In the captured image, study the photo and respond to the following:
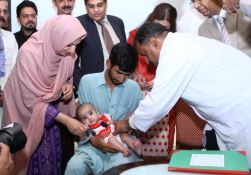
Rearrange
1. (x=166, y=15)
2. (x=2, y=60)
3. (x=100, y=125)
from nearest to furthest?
(x=100, y=125) < (x=2, y=60) < (x=166, y=15)

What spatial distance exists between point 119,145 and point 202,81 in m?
0.67

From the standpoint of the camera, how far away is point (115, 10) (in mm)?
4598

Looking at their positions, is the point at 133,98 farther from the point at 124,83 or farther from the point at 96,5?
the point at 96,5

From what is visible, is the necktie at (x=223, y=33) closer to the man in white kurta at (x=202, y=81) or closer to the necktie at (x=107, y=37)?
the man in white kurta at (x=202, y=81)

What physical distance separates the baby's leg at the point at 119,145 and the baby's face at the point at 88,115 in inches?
6.7

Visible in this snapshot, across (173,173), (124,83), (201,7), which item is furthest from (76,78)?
(173,173)

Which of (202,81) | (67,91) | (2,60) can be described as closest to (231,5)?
(202,81)

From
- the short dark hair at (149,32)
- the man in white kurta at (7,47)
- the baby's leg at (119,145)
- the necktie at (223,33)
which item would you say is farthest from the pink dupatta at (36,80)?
the necktie at (223,33)

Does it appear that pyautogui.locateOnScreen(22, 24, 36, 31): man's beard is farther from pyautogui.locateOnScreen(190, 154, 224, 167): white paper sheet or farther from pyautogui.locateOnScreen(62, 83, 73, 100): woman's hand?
pyautogui.locateOnScreen(190, 154, 224, 167): white paper sheet

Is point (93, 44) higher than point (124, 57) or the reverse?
the reverse

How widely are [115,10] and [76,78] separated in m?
1.68

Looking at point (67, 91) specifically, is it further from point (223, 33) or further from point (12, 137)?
point (223, 33)

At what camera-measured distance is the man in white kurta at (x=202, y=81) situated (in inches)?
81.0

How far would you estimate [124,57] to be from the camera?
101 inches
